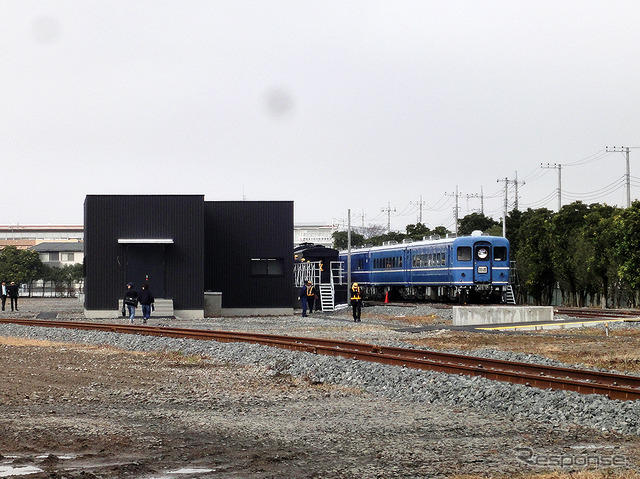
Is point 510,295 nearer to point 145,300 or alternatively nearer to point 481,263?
point 481,263

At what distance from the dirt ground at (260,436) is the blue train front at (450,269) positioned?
29.7 metres

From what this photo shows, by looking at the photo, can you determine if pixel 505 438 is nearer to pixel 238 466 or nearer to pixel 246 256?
pixel 238 466

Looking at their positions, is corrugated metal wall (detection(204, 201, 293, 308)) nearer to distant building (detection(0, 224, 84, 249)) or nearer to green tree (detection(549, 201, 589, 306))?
green tree (detection(549, 201, 589, 306))

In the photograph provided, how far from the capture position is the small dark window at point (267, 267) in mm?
43656

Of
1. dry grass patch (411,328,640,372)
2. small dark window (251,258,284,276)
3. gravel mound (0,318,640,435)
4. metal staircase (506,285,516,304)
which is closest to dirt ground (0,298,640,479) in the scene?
gravel mound (0,318,640,435)

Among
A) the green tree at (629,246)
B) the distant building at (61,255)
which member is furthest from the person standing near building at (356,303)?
the distant building at (61,255)

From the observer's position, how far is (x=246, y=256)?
43.7 m

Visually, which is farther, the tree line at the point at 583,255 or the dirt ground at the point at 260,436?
the tree line at the point at 583,255

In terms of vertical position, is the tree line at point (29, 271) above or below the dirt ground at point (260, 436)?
above

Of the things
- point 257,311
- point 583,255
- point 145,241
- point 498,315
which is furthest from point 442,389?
point 583,255

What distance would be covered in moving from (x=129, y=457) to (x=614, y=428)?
5.23 meters

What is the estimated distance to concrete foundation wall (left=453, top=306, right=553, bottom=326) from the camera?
102 feet

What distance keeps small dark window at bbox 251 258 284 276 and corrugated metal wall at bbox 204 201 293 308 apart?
0.59 feet

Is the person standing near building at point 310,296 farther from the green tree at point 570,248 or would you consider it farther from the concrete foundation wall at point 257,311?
the green tree at point 570,248
